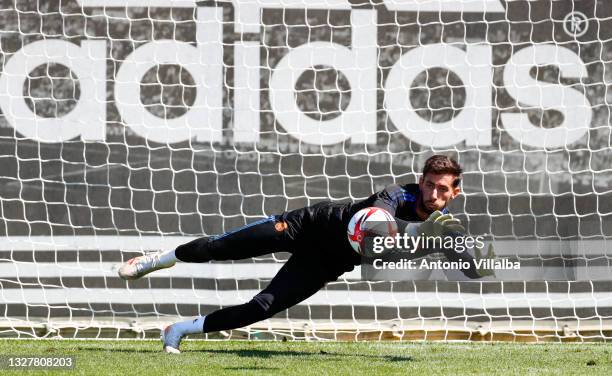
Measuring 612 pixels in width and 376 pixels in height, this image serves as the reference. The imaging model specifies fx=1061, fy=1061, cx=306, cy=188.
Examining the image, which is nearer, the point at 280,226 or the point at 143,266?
the point at 280,226

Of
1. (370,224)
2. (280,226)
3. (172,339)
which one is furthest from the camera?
(172,339)

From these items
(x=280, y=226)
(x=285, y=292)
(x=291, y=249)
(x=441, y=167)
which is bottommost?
(x=285, y=292)

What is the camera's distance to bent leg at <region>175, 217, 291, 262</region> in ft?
19.4

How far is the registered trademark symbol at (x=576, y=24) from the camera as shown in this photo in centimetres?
759

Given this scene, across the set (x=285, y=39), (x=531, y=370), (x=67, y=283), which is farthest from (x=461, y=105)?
(x=67, y=283)

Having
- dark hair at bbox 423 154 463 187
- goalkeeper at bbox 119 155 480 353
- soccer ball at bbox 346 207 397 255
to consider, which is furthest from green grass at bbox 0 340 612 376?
dark hair at bbox 423 154 463 187

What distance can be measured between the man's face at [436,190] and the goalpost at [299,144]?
1979 millimetres

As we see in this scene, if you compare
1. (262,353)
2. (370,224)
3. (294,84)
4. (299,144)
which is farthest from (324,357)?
(294,84)

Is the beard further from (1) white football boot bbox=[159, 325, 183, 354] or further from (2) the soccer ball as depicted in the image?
(1) white football boot bbox=[159, 325, 183, 354]

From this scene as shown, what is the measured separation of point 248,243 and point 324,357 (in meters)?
0.81

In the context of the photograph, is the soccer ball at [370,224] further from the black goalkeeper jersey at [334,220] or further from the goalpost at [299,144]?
the goalpost at [299,144]

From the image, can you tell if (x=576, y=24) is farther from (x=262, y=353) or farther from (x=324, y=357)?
(x=262, y=353)

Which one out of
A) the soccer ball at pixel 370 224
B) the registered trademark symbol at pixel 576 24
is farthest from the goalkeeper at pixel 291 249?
the registered trademark symbol at pixel 576 24

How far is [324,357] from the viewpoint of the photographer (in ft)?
20.0
